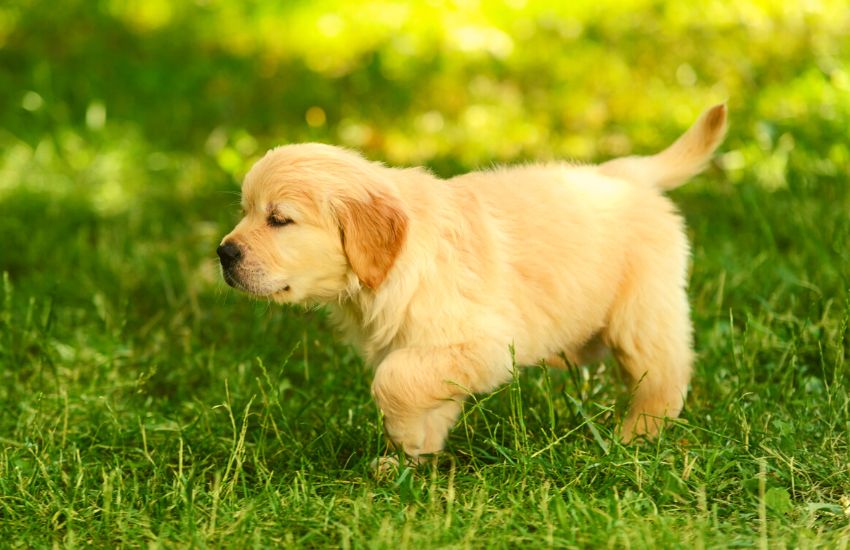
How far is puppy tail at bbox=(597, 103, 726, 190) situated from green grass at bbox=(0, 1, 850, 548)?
54cm

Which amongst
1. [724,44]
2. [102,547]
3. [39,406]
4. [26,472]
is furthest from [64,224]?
[724,44]

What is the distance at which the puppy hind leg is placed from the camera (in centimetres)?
362

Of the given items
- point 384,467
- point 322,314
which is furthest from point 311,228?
point 322,314

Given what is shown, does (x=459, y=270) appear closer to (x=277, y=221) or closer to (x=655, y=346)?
(x=277, y=221)

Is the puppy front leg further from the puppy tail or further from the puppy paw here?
the puppy tail

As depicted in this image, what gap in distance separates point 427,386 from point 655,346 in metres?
0.82

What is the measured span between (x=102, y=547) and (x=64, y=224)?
289cm

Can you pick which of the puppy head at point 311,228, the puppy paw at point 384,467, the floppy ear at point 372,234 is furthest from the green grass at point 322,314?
the floppy ear at point 372,234

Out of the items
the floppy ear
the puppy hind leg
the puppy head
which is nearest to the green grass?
the puppy hind leg

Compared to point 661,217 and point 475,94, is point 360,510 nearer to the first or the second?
point 661,217

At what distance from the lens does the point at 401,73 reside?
7.26 m

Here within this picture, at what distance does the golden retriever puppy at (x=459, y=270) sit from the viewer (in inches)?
127

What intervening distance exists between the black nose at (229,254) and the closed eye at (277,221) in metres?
0.12

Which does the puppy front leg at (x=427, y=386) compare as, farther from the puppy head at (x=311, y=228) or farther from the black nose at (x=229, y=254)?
the black nose at (x=229, y=254)
